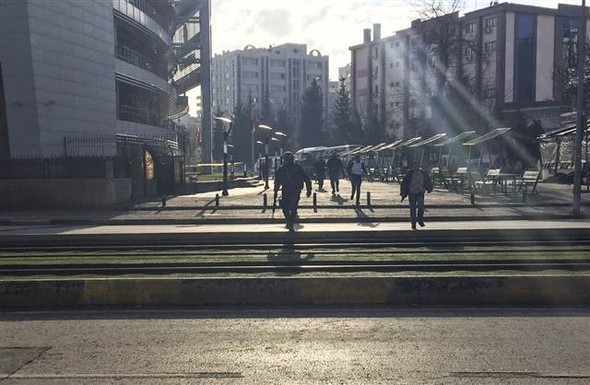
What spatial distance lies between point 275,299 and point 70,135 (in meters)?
27.4

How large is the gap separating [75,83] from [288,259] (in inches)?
1053

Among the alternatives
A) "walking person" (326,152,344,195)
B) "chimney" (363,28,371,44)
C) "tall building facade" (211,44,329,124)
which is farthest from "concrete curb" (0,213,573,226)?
"tall building facade" (211,44,329,124)

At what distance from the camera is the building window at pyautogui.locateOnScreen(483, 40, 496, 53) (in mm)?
85875

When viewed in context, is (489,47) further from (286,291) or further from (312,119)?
(286,291)

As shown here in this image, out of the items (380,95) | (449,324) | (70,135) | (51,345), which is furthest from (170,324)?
(380,95)

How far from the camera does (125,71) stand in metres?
44.6

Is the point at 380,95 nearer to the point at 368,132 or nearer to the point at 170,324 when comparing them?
the point at 368,132

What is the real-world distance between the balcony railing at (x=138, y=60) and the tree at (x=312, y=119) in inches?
1989

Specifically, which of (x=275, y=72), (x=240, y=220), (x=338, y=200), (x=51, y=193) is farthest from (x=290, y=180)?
(x=275, y=72)

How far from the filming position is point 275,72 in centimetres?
15575

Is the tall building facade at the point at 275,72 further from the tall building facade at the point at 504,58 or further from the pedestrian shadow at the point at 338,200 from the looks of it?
the pedestrian shadow at the point at 338,200

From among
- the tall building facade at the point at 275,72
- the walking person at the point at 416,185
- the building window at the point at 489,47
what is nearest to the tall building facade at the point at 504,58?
A: the building window at the point at 489,47

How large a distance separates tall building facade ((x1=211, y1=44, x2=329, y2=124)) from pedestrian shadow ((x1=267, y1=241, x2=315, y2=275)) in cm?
13748

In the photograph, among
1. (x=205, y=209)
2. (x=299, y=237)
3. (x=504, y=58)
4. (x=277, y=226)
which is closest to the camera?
(x=299, y=237)
